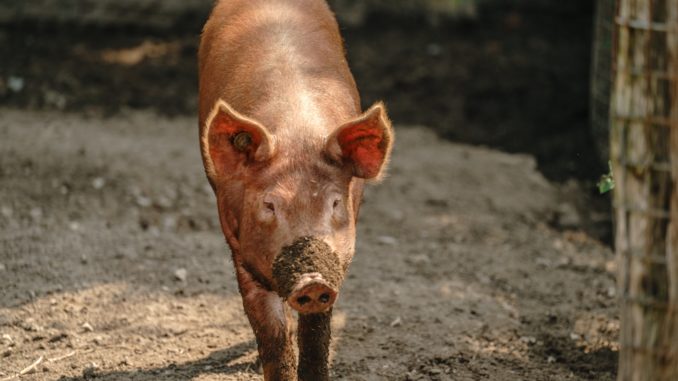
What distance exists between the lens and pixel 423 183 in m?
8.34

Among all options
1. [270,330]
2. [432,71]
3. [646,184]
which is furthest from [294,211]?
[432,71]

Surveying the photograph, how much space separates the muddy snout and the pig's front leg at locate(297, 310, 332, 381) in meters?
0.77

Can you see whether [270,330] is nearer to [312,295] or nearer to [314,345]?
[314,345]

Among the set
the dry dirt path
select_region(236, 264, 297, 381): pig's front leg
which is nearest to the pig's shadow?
the dry dirt path

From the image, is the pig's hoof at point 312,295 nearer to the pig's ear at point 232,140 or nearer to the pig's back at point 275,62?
→ the pig's ear at point 232,140

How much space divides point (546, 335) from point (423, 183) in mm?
2736

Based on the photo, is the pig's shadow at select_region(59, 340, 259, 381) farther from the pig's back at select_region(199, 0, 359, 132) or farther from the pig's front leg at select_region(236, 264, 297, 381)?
the pig's back at select_region(199, 0, 359, 132)

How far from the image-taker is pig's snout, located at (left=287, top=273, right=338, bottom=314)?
3.81 metres

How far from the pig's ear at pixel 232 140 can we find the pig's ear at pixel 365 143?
1.03ft

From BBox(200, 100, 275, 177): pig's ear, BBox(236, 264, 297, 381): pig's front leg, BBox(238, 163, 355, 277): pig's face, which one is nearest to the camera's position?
BBox(238, 163, 355, 277): pig's face

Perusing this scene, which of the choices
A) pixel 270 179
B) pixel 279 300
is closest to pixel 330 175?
pixel 270 179

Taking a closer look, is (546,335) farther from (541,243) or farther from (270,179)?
(270,179)

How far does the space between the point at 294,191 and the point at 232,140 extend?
43 cm

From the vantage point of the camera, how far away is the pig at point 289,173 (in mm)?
4043
